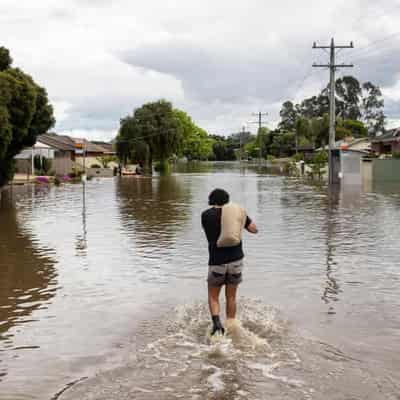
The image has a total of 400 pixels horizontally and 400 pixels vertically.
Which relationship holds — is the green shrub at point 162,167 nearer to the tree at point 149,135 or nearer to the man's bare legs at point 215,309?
the tree at point 149,135

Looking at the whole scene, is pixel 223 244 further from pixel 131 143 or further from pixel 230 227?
pixel 131 143

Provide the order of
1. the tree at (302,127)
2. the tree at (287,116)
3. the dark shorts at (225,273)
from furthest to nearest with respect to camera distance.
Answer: the tree at (287,116), the tree at (302,127), the dark shorts at (225,273)

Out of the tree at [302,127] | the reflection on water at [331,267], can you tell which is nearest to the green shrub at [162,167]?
the tree at [302,127]

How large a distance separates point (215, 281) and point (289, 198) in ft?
67.6

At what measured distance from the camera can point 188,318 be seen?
750 centimetres

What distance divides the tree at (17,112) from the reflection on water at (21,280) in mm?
9586

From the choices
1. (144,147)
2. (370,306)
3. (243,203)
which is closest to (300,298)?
(370,306)

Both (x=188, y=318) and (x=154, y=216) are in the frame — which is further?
(x=154, y=216)

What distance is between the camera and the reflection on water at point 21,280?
7559 millimetres

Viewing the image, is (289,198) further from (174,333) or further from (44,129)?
(174,333)

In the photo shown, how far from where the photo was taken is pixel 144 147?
6341cm

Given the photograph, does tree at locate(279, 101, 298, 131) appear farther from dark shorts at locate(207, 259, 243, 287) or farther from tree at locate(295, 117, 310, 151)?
dark shorts at locate(207, 259, 243, 287)

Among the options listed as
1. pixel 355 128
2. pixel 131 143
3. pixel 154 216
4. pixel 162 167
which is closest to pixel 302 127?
pixel 355 128

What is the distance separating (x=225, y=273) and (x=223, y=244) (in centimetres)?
35
